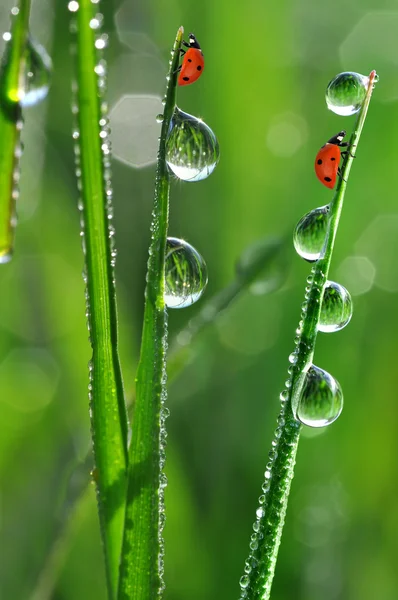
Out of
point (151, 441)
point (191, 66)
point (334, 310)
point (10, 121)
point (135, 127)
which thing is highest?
point (135, 127)

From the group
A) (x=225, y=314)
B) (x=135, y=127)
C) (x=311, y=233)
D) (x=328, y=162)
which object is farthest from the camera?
(x=135, y=127)

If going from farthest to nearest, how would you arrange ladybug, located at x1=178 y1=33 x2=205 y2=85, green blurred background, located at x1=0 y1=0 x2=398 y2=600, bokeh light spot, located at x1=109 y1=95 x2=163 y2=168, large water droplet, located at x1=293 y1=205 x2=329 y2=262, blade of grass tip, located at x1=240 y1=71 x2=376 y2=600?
1. bokeh light spot, located at x1=109 y1=95 x2=163 y2=168
2. green blurred background, located at x1=0 y1=0 x2=398 y2=600
3. ladybug, located at x1=178 y1=33 x2=205 y2=85
4. large water droplet, located at x1=293 y1=205 x2=329 y2=262
5. blade of grass tip, located at x1=240 y1=71 x2=376 y2=600

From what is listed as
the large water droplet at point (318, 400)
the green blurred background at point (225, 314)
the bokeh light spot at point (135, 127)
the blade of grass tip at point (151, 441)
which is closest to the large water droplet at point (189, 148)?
the blade of grass tip at point (151, 441)

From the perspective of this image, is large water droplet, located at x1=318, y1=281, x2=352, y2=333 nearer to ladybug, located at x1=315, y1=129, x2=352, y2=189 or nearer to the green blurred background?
ladybug, located at x1=315, y1=129, x2=352, y2=189

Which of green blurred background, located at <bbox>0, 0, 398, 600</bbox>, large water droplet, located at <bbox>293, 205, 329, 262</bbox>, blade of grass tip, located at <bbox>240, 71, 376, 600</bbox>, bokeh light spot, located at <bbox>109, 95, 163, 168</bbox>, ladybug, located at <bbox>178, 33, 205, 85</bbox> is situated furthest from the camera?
bokeh light spot, located at <bbox>109, 95, 163, 168</bbox>

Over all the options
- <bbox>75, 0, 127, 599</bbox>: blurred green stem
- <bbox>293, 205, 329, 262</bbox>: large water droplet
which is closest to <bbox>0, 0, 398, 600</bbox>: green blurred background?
<bbox>75, 0, 127, 599</bbox>: blurred green stem

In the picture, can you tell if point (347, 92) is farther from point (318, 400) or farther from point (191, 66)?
point (318, 400)

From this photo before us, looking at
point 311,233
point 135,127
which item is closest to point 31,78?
point 311,233

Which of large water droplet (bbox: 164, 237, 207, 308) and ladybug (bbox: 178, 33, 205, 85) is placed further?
ladybug (bbox: 178, 33, 205, 85)
